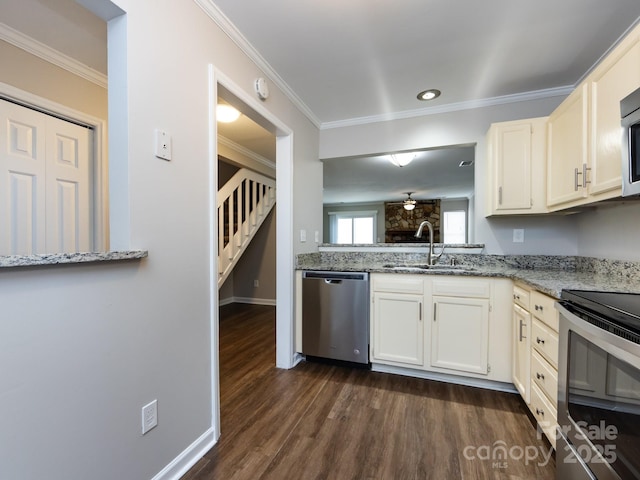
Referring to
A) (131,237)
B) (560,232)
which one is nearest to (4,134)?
(131,237)

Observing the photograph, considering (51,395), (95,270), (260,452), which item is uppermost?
(95,270)

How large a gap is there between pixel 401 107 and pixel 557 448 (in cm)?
261

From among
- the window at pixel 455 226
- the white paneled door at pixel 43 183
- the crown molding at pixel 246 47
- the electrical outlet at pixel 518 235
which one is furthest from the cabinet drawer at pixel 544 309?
the window at pixel 455 226

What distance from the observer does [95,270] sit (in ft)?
3.29

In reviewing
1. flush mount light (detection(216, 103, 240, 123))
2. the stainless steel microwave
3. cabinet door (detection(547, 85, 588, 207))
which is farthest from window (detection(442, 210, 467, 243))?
the stainless steel microwave

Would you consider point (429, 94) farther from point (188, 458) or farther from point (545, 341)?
point (188, 458)

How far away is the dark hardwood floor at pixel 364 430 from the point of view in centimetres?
138

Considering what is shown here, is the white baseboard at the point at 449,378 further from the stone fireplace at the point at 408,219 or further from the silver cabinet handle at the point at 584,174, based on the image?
the stone fireplace at the point at 408,219

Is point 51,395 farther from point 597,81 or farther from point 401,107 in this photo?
point 401,107

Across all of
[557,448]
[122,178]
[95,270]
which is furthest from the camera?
[557,448]

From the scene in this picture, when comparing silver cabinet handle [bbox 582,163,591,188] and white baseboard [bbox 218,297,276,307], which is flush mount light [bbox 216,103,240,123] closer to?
silver cabinet handle [bbox 582,163,591,188]

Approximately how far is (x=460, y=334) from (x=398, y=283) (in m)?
0.58

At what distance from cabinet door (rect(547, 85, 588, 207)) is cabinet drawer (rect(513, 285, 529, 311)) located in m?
0.63

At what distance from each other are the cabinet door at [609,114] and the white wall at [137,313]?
198cm
